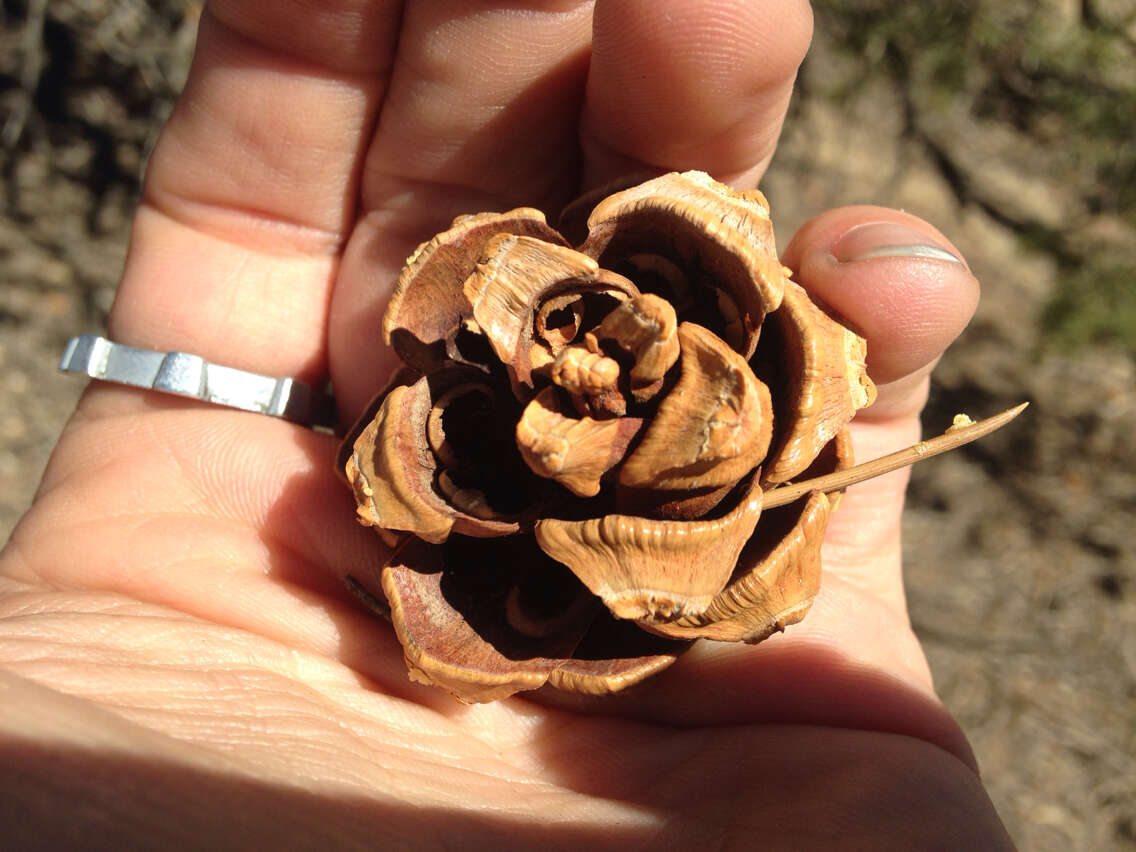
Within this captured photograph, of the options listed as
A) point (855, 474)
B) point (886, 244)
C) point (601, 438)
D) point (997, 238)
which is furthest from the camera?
point (997, 238)

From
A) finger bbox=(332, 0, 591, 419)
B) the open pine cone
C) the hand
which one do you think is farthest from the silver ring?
the open pine cone

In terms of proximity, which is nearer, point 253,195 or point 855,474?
point 855,474

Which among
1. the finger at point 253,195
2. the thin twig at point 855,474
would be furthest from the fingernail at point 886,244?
the finger at point 253,195

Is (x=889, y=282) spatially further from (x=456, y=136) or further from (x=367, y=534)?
(x=367, y=534)

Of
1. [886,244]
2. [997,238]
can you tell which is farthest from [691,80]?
[997,238]

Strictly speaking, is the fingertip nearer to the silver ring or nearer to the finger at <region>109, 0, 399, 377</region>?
the finger at <region>109, 0, 399, 377</region>

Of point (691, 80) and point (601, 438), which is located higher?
point (691, 80)

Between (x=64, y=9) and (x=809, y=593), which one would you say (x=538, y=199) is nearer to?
(x=809, y=593)
